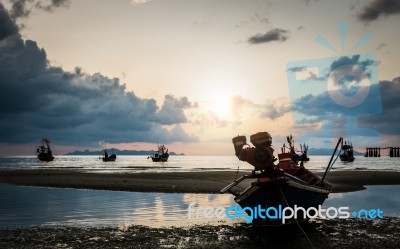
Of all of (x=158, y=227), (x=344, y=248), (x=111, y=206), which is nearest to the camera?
(x=344, y=248)

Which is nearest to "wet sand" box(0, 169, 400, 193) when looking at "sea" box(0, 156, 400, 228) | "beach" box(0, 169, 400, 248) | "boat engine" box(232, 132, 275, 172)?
"sea" box(0, 156, 400, 228)

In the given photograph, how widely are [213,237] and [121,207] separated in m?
9.55

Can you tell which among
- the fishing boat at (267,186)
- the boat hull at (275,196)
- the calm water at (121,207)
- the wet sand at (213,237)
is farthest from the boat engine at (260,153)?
the calm water at (121,207)

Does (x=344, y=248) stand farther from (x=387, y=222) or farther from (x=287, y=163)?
(x=287, y=163)

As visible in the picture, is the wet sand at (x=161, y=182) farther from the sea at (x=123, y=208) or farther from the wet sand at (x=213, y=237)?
the wet sand at (x=213, y=237)

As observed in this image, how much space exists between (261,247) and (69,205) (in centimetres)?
1441

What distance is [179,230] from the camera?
15.3 meters

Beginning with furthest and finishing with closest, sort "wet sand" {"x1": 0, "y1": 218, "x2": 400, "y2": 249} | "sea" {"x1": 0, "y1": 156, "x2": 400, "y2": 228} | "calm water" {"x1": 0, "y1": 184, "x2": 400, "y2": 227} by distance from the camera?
1. "calm water" {"x1": 0, "y1": 184, "x2": 400, "y2": 227}
2. "sea" {"x1": 0, "y1": 156, "x2": 400, "y2": 228}
3. "wet sand" {"x1": 0, "y1": 218, "x2": 400, "y2": 249}

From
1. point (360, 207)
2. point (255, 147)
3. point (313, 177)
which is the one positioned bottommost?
point (360, 207)

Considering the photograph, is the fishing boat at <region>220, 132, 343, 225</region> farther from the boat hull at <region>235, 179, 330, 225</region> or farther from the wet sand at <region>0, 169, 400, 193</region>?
the wet sand at <region>0, 169, 400, 193</region>

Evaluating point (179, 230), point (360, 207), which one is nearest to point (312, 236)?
point (179, 230)

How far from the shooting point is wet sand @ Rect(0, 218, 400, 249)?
41.9 feet

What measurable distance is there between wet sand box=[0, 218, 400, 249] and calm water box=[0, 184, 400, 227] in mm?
1747

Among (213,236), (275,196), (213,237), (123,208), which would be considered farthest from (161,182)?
(213,237)
